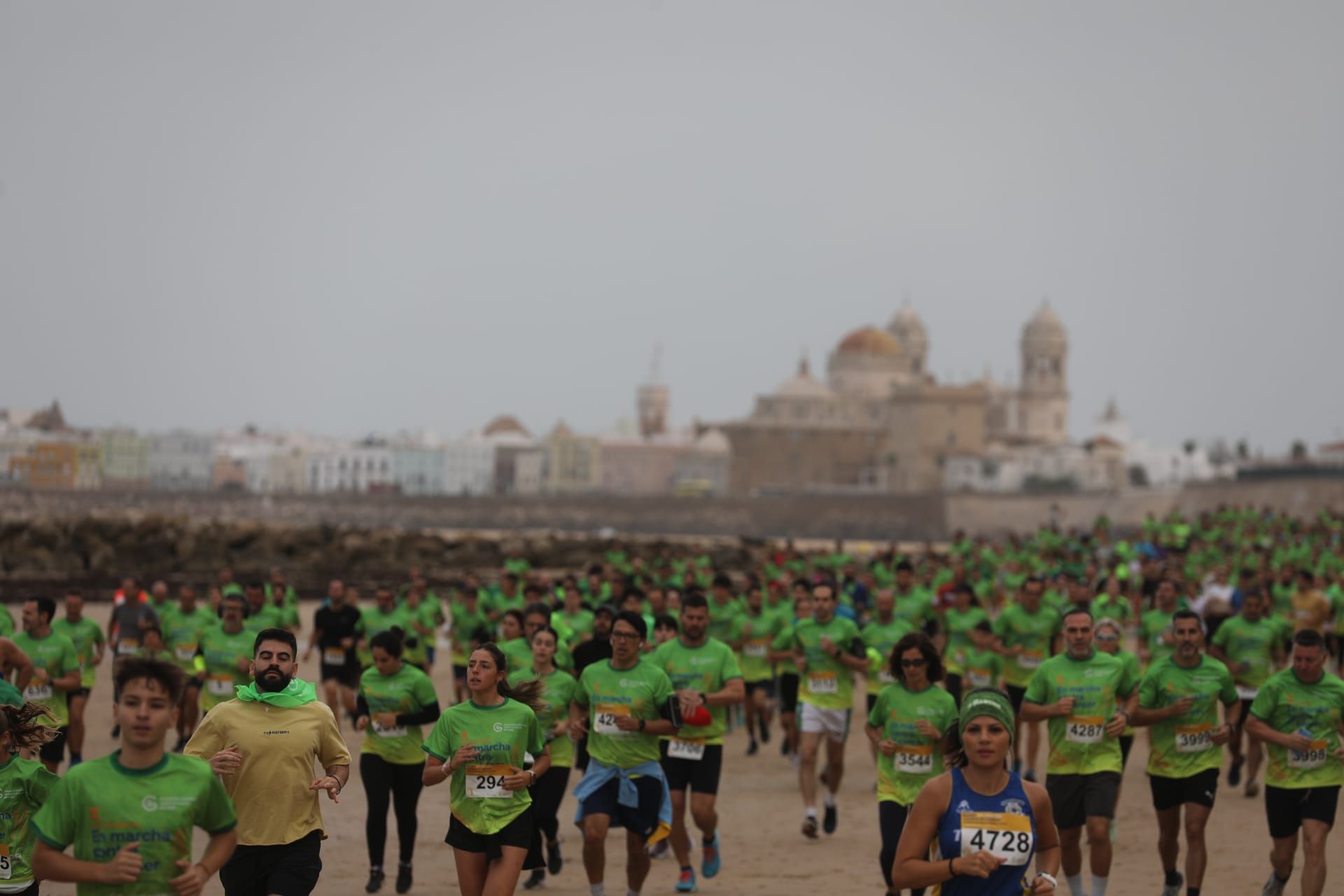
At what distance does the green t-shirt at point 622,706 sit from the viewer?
28.0 ft

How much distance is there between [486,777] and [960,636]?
7.24 metres

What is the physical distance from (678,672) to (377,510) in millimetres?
87646

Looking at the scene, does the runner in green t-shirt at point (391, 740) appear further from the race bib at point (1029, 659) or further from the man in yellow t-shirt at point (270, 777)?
the race bib at point (1029, 659)

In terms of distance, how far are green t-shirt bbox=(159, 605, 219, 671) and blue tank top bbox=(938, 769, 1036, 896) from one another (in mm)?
9648

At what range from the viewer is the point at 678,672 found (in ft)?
31.4

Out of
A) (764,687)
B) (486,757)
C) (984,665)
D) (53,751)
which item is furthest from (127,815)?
(764,687)

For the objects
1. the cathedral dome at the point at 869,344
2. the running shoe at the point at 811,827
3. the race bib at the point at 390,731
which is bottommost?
the running shoe at the point at 811,827

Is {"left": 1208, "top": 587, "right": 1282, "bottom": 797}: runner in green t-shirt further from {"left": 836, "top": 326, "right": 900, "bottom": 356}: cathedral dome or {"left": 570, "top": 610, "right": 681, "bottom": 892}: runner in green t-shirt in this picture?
{"left": 836, "top": 326, "right": 900, "bottom": 356}: cathedral dome

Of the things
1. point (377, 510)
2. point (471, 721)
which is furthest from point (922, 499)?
point (471, 721)

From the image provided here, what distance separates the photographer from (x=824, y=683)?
11.7 metres

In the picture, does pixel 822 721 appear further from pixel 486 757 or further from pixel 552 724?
pixel 486 757

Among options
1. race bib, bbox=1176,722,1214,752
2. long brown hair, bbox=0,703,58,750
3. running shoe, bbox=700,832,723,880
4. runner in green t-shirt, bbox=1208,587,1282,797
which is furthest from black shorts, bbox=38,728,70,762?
runner in green t-shirt, bbox=1208,587,1282,797

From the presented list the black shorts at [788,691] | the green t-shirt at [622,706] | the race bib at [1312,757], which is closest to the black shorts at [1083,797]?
the race bib at [1312,757]

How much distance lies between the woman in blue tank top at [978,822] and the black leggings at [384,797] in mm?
4802
